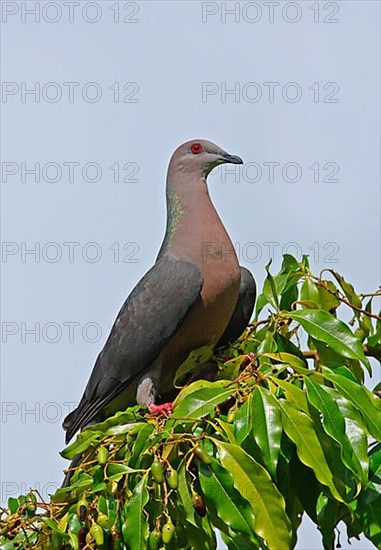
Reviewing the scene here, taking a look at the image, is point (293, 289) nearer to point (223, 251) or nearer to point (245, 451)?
point (223, 251)

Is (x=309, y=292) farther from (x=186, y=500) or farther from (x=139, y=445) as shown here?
(x=186, y=500)

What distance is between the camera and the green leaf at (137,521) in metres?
3.08

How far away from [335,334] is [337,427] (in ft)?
1.95

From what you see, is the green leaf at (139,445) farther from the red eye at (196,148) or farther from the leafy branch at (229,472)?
the red eye at (196,148)

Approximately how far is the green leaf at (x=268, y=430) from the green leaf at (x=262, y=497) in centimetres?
5

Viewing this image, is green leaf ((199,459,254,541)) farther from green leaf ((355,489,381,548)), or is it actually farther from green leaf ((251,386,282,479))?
green leaf ((355,489,381,548))

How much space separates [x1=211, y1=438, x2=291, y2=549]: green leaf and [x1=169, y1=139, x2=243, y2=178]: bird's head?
9.02 ft

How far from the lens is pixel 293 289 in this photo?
4.30 m

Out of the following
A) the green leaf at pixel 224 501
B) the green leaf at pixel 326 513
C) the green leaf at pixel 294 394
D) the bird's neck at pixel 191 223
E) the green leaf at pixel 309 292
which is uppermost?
the bird's neck at pixel 191 223

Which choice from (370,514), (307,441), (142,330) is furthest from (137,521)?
(142,330)

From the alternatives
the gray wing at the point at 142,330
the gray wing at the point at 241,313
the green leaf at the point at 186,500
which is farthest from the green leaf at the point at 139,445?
the gray wing at the point at 241,313

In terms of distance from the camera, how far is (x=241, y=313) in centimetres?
538

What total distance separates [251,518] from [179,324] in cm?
211

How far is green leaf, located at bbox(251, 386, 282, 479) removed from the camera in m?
3.06
